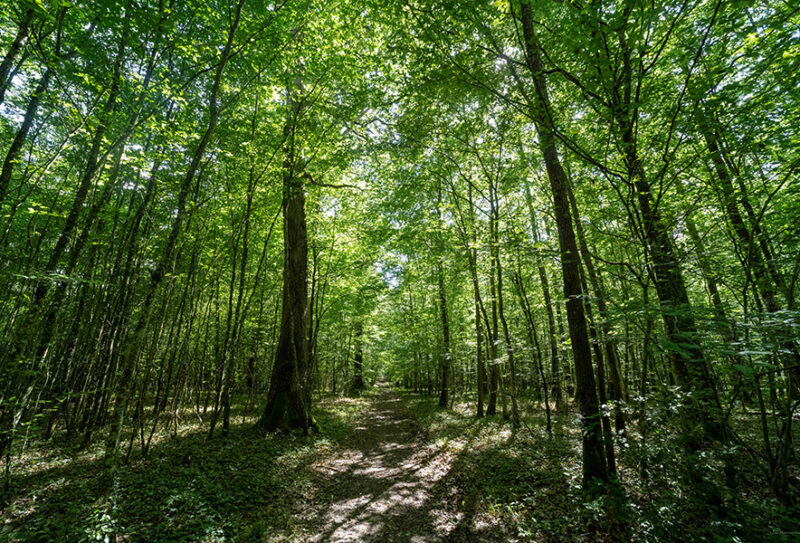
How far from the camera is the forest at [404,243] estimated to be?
325 centimetres

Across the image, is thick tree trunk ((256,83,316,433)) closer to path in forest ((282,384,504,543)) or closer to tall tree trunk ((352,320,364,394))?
path in forest ((282,384,504,543))

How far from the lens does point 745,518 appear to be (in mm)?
2734

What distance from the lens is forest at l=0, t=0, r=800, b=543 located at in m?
3.25

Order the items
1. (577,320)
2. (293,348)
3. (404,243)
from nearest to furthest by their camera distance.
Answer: (577,320)
(293,348)
(404,243)

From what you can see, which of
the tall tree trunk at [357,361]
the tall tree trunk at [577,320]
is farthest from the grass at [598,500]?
the tall tree trunk at [357,361]

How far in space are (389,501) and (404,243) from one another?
9580 millimetres

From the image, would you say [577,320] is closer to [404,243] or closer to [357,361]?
[404,243]

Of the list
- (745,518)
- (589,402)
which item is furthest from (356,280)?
(745,518)

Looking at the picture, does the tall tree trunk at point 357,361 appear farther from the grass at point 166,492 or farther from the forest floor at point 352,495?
the grass at point 166,492

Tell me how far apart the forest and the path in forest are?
0.07 meters

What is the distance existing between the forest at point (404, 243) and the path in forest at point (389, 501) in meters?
0.07

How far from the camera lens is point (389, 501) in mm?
5680

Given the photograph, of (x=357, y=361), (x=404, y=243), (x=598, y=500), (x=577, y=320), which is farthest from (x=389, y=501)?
(x=357, y=361)

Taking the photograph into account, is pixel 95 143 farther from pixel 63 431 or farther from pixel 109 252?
pixel 63 431
